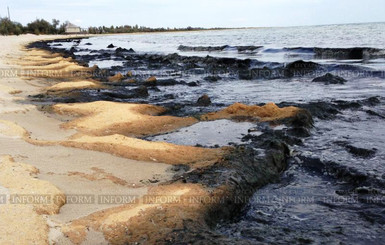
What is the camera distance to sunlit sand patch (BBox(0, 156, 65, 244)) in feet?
10.5

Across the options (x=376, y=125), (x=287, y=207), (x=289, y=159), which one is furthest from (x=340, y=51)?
(x=287, y=207)

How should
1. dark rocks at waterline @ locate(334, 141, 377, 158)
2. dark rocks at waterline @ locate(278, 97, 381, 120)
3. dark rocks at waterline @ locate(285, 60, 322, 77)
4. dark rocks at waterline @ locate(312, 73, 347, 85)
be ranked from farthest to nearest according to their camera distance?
dark rocks at waterline @ locate(285, 60, 322, 77)
dark rocks at waterline @ locate(312, 73, 347, 85)
dark rocks at waterline @ locate(278, 97, 381, 120)
dark rocks at waterline @ locate(334, 141, 377, 158)

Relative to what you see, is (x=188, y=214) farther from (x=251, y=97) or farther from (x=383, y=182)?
(x=251, y=97)

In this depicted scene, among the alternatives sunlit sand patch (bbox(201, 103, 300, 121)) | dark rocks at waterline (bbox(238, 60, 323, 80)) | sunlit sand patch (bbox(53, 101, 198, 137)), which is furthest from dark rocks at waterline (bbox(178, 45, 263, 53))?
sunlit sand patch (bbox(53, 101, 198, 137))

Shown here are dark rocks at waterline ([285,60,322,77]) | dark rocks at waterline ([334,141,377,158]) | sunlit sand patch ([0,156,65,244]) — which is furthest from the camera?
dark rocks at waterline ([285,60,322,77])

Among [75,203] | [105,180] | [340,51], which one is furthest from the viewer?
[340,51]

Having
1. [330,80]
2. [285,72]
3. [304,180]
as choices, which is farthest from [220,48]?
Answer: [304,180]

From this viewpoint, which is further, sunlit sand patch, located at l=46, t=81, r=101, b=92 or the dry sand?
sunlit sand patch, located at l=46, t=81, r=101, b=92

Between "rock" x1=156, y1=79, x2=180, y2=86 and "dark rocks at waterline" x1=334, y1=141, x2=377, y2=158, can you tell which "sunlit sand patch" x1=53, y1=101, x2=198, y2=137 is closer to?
"dark rocks at waterline" x1=334, y1=141, x2=377, y2=158

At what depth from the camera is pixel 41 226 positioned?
11.1ft

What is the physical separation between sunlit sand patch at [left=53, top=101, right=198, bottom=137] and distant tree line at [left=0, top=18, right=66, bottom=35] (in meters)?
71.9

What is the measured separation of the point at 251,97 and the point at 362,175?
23.8ft

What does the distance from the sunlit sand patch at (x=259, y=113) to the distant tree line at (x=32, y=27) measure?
73948mm

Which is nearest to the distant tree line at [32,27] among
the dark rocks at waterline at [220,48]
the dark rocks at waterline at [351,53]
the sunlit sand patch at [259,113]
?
the dark rocks at waterline at [220,48]
